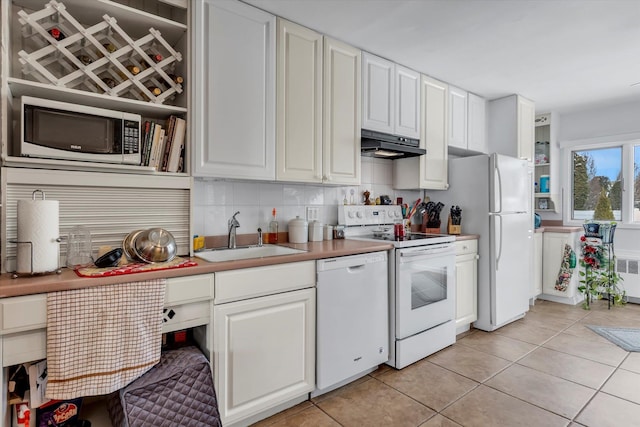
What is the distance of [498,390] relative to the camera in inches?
84.5

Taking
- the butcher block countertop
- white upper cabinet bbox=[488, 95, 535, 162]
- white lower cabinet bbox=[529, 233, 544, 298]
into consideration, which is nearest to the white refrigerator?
white upper cabinet bbox=[488, 95, 535, 162]

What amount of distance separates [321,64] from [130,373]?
2.10m

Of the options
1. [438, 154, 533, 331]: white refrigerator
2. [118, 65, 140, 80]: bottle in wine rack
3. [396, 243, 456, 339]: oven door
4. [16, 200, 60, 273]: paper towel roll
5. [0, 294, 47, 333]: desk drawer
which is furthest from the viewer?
[438, 154, 533, 331]: white refrigerator

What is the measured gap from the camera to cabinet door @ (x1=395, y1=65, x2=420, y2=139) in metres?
2.89

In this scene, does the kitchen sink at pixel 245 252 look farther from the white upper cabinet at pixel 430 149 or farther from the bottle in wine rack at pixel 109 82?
the white upper cabinet at pixel 430 149

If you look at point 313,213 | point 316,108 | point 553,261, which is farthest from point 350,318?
point 553,261

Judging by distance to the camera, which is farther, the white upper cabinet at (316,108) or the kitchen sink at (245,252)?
the white upper cabinet at (316,108)

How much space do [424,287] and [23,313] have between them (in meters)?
2.28

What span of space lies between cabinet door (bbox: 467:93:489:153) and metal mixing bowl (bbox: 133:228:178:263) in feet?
10.2

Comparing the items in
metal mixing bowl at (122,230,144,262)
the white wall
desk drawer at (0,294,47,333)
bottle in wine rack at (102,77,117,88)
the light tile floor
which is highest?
the white wall

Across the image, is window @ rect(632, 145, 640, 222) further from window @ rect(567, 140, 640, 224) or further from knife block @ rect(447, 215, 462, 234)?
knife block @ rect(447, 215, 462, 234)

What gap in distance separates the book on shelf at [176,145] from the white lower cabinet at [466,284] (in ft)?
7.69

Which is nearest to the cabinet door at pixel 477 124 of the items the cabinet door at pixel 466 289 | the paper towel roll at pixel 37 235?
the cabinet door at pixel 466 289

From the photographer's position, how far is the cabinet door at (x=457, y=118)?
3.38m
